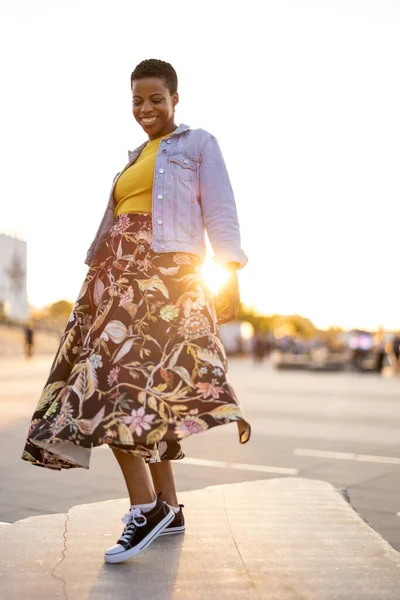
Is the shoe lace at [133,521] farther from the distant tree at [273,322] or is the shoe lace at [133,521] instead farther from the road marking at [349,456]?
the distant tree at [273,322]

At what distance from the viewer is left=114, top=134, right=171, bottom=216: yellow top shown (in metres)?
3.55

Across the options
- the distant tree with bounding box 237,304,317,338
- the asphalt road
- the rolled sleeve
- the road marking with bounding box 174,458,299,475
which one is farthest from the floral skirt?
the distant tree with bounding box 237,304,317,338

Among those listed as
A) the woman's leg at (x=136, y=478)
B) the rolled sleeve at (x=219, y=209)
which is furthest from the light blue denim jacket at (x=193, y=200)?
the woman's leg at (x=136, y=478)

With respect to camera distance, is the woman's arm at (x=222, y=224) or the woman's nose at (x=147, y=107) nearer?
the woman's arm at (x=222, y=224)

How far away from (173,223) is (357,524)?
172cm

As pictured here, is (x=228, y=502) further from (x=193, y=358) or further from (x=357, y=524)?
(x=193, y=358)

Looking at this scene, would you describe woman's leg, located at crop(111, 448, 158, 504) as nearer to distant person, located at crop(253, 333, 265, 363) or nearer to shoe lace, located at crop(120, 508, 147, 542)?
shoe lace, located at crop(120, 508, 147, 542)

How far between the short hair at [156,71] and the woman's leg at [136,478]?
152cm

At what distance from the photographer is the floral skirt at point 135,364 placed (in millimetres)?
3146

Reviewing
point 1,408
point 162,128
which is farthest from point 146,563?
point 1,408

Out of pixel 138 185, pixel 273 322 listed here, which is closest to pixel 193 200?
pixel 138 185

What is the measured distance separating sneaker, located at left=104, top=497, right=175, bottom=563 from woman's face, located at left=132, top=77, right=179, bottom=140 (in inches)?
60.6

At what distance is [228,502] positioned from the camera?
15.2 feet

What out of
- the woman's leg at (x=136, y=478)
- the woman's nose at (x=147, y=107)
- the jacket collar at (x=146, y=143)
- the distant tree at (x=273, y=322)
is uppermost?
the woman's nose at (x=147, y=107)
